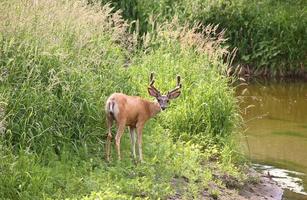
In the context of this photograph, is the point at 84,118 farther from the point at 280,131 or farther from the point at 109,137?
the point at 280,131

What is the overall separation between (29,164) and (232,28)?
1387cm

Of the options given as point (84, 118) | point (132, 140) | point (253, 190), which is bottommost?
point (253, 190)

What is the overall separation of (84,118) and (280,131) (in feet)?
20.2

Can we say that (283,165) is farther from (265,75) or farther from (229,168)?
(265,75)

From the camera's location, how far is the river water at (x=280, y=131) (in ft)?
37.2

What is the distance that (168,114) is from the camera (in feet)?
35.7

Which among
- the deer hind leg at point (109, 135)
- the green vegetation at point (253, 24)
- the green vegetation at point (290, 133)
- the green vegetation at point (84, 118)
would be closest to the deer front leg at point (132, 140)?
the green vegetation at point (84, 118)

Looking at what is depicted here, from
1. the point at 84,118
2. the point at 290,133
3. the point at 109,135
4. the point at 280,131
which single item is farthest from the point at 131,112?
the point at 280,131

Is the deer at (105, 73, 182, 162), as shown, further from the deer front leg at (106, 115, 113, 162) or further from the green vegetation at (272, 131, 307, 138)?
the green vegetation at (272, 131, 307, 138)

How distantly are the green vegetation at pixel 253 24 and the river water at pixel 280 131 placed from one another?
0.69 metres

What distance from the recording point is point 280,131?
14.2m

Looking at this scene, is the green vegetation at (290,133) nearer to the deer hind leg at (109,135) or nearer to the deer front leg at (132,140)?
the deer front leg at (132,140)

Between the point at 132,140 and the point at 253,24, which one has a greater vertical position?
the point at 253,24

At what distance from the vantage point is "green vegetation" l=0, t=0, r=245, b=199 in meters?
7.99
